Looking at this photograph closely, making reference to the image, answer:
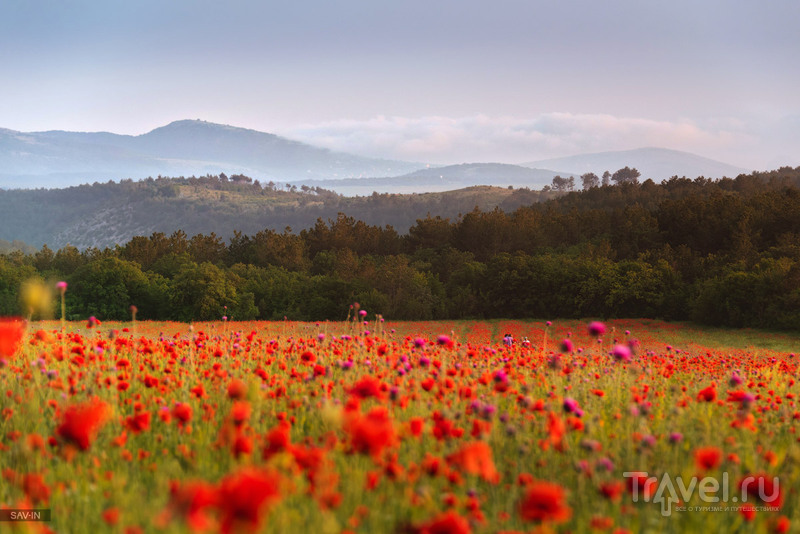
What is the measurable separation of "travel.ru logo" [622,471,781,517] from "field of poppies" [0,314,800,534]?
1cm

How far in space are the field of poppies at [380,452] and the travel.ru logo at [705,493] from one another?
0.05 feet

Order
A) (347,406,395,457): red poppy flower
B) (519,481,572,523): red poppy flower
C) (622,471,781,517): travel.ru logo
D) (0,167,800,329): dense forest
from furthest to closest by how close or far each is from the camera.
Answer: (0,167,800,329): dense forest → (622,471,781,517): travel.ru logo → (347,406,395,457): red poppy flower → (519,481,572,523): red poppy flower

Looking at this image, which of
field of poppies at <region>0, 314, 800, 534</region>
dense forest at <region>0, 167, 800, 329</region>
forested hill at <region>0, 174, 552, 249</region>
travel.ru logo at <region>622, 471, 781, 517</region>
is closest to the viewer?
field of poppies at <region>0, 314, 800, 534</region>

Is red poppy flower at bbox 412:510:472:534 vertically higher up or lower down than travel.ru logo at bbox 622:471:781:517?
higher up

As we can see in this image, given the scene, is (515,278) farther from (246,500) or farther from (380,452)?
(246,500)

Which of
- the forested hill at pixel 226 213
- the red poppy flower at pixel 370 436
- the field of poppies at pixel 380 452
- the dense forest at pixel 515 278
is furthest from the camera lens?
the forested hill at pixel 226 213

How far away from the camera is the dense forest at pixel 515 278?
110 ft

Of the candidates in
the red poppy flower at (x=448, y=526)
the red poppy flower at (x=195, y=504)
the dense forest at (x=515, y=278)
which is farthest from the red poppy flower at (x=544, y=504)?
the dense forest at (x=515, y=278)

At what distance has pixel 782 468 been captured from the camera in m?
4.40

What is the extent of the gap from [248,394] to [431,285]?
3620 centimetres

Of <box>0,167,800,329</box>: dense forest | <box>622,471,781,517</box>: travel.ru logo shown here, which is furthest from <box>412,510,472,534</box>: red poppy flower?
<box>0,167,800,329</box>: dense forest

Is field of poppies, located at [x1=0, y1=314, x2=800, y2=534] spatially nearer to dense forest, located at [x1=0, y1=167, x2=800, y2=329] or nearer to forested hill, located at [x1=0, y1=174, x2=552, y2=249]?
dense forest, located at [x1=0, y1=167, x2=800, y2=329]

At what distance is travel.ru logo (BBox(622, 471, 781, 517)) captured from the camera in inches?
131

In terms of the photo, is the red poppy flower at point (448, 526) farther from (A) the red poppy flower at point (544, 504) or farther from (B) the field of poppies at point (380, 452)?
(A) the red poppy flower at point (544, 504)
